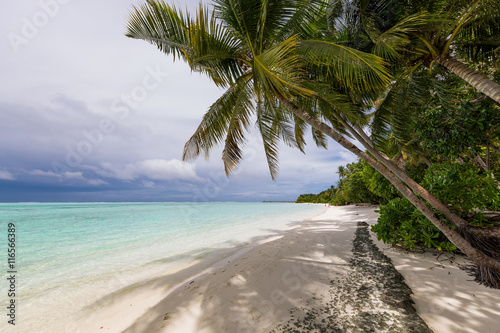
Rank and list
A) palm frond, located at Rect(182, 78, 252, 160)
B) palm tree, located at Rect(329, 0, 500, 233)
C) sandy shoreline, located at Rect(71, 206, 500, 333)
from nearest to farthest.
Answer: sandy shoreline, located at Rect(71, 206, 500, 333) < palm tree, located at Rect(329, 0, 500, 233) < palm frond, located at Rect(182, 78, 252, 160)

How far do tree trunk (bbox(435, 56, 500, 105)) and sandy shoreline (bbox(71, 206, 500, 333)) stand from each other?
9.30 ft

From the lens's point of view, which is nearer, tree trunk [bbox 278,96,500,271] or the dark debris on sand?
the dark debris on sand

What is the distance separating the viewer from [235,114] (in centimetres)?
561

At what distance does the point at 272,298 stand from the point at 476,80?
4743mm

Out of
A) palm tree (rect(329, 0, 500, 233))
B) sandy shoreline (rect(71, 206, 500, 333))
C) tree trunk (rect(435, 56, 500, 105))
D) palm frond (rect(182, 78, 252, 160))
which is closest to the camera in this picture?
sandy shoreline (rect(71, 206, 500, 333))

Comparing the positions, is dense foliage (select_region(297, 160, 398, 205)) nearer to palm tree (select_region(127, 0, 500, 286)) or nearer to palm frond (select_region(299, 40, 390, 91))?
palm tree (select_region(127, 0, 500, 286))

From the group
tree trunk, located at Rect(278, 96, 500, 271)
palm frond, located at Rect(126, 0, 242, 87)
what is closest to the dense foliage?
tree trunk, located at Rect(278, 96, 500, 271)

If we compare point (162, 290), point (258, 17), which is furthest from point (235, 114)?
point (162, 290)

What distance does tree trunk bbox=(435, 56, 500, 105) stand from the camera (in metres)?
3.00

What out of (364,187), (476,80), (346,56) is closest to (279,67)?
(346,56)

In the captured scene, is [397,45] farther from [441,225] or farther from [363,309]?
[363,309]

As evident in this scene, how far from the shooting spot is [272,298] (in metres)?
2.76

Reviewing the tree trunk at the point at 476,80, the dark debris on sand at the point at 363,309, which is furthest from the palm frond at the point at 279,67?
the dark debris on sand at the point at 363,309

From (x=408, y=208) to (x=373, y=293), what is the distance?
10.0 feet
